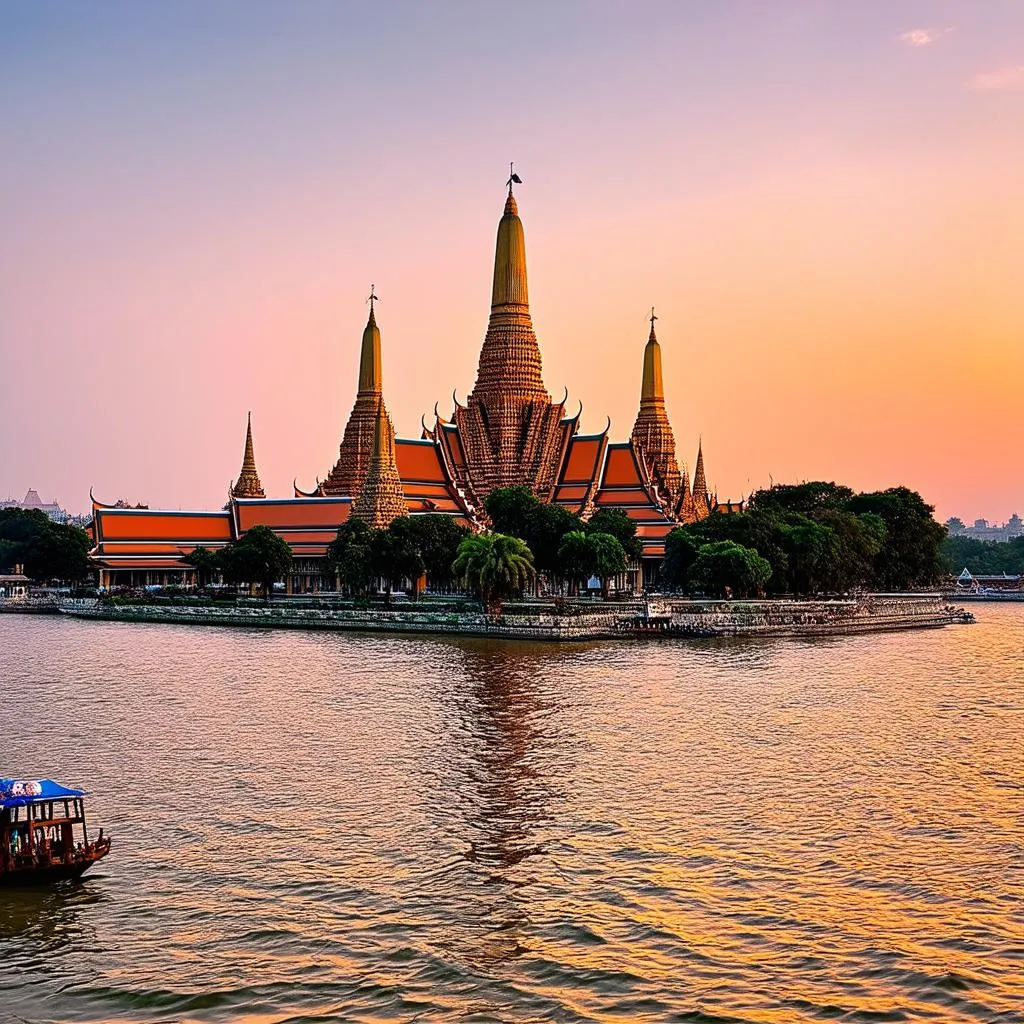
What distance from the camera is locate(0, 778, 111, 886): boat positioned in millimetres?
18062

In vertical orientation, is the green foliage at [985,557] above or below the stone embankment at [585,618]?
above

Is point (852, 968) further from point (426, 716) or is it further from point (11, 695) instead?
point (11, 695)

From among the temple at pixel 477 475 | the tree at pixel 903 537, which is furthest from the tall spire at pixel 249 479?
the tree at pixel 903 537

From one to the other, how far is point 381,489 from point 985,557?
96.5 metres

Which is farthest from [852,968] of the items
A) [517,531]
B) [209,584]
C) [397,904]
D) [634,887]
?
[209,584]

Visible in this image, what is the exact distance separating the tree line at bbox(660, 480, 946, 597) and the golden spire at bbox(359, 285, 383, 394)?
90.6 ft

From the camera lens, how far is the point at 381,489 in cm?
7475

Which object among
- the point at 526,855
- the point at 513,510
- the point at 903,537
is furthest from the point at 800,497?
the point at 526,855

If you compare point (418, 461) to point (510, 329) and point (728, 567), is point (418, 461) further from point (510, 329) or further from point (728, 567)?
point (728, 567)

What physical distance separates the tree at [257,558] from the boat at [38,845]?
177 ft

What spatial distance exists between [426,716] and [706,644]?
73.3 ft

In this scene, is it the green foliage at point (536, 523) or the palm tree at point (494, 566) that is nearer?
the palm tree at point (494, 566)

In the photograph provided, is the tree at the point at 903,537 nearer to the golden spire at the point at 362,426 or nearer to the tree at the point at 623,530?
the tree at the point at 623,530

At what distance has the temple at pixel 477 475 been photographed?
81.8 m
